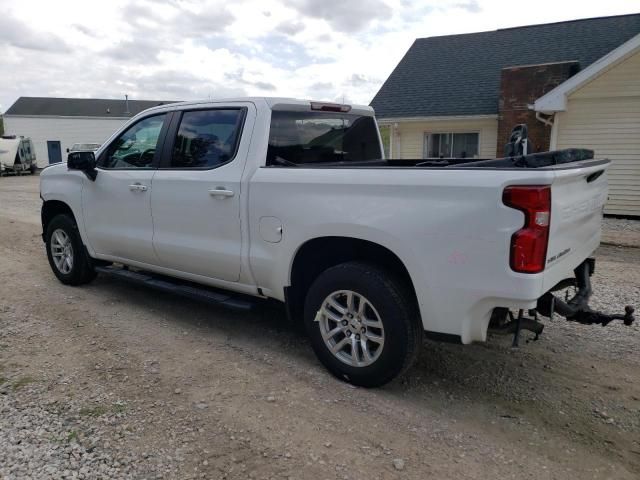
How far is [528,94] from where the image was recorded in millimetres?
14133

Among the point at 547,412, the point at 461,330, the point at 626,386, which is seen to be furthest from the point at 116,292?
the point at 626,386

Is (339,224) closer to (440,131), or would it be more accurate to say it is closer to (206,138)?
(206,138)

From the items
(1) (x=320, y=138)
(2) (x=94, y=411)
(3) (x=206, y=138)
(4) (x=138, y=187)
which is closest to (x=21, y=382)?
(2) (x=94, y=411)

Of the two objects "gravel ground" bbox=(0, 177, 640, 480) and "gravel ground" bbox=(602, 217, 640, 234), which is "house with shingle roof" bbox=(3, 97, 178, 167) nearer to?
"gravel ground" bbox=(602, 217, 640, 234)

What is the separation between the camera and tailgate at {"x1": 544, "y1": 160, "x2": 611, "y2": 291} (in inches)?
116

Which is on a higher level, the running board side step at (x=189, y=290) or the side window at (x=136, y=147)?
the side window at (x=136, y=147)

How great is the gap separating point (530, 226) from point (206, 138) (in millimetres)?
→ 2819

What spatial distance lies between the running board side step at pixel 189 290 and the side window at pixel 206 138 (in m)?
1.09

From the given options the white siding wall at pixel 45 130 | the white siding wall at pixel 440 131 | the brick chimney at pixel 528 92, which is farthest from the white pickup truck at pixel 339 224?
the white siding wall at pixel 45 130

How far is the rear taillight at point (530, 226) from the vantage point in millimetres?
2783

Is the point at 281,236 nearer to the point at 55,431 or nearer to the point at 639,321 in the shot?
the point at 55,431

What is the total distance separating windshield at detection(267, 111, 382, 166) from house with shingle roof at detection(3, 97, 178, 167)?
45154 millimetres

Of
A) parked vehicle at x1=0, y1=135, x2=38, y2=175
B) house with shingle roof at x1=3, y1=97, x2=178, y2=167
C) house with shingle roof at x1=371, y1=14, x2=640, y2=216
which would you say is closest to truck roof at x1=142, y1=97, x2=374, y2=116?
house with shingle roof at x1=371, y1=14, x2=640, y2=216

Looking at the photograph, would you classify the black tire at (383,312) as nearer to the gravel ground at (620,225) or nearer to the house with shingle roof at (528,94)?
the gravel ground at (620,225)
